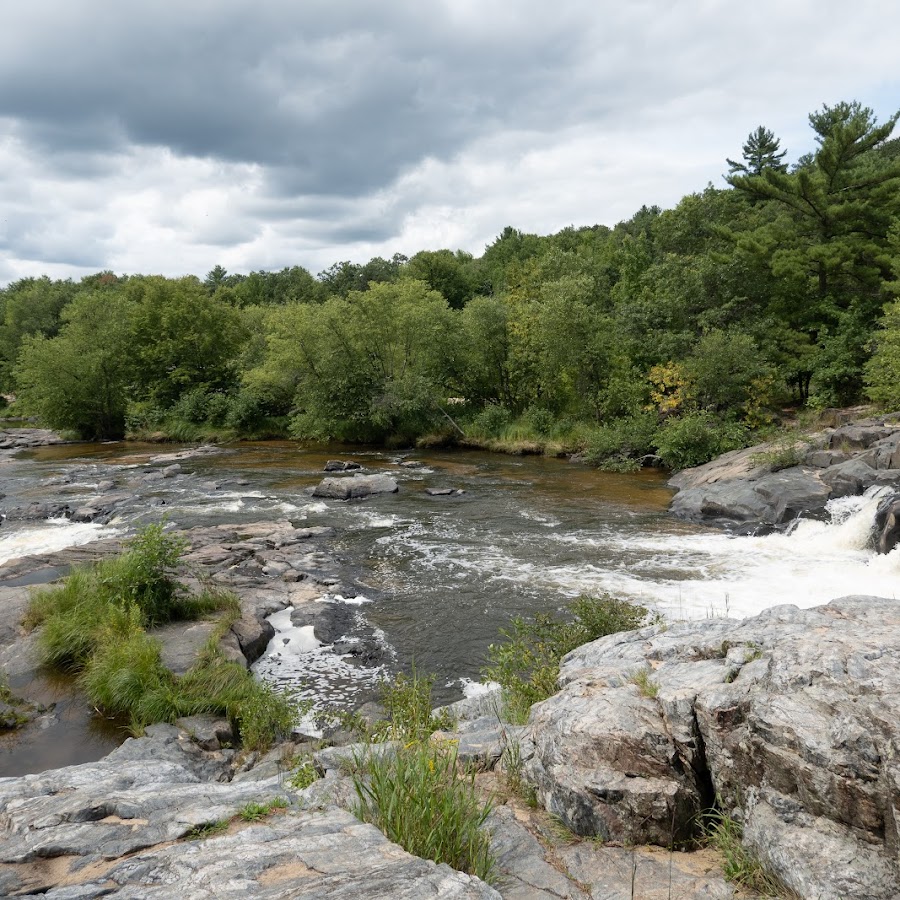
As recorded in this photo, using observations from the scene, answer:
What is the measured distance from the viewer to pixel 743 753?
13.5 ft

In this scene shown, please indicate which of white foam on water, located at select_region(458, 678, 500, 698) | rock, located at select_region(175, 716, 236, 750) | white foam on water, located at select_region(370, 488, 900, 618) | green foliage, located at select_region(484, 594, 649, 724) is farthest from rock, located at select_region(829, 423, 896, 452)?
rock, located at select_region(175, 716, 236, 750)

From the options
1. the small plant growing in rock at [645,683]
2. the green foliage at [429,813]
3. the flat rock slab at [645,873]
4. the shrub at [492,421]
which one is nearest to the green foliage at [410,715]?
the green foliage at [429,813]

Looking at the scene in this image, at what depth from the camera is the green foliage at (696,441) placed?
87.6 feet

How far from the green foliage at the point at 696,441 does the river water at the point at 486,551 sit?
3.94 ft

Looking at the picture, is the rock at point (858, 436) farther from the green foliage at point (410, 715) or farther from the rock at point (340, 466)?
the rock at point (340, 466)

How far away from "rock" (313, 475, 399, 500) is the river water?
67 centimetres

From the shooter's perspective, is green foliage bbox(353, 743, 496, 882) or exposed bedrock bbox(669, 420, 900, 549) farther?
exposed bedrock bbox(669, 420, 900, 549)

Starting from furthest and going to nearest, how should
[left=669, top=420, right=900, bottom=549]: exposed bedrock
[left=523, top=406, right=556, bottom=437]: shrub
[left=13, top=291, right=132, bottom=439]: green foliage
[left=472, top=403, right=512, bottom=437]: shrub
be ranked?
[left=13, top=291, right=132, bottom=439]: green foliage, [left=472, top=403, right=512, bottom=437]: shrub, [left=523, top=406, right=556, bottom=437]: shrub, [left=669, top=420, right=900, bottom=549]: exposed bedrock

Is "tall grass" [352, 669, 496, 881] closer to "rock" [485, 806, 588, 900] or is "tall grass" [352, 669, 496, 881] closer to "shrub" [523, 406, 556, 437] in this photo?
"rock" [485, 806, 588, 900]

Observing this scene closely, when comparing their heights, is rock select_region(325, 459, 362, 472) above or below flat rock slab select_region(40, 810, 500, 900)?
below

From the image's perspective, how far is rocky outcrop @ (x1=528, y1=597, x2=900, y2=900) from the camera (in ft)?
11.6

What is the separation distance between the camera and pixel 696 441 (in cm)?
2700

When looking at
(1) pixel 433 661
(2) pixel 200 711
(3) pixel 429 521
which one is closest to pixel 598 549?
(3) pixel 429 521

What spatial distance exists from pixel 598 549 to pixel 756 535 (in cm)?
442
